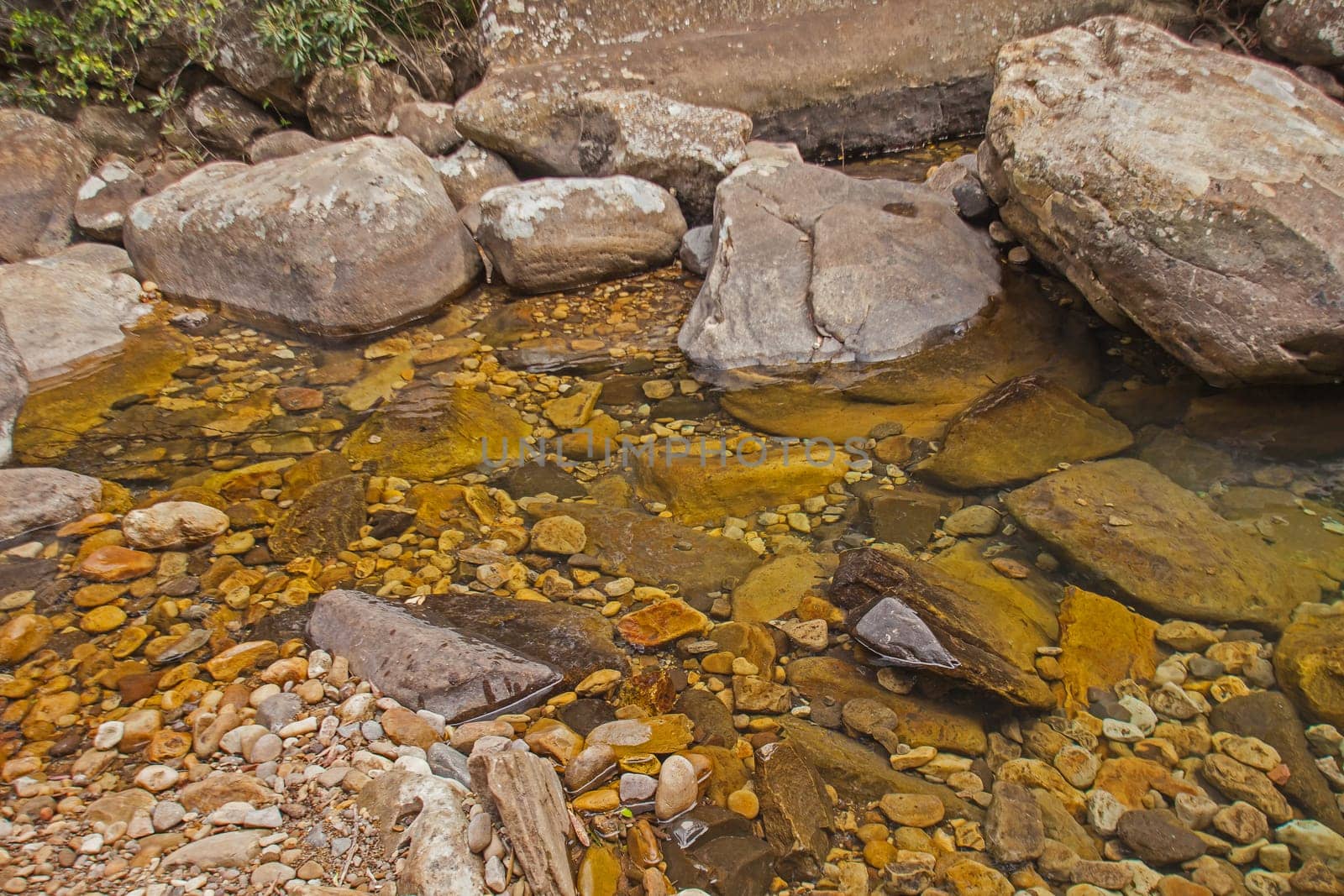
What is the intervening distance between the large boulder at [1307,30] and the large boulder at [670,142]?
3.73 metres

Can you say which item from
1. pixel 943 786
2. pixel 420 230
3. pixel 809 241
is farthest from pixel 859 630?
pixel 420 230

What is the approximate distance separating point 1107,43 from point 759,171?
6.80 feet

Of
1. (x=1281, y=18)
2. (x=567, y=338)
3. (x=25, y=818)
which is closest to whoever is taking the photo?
(x=25, y=818)

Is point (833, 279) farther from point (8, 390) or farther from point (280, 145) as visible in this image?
point (280, 145)

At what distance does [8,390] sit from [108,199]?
2.72 meters

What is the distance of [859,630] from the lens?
2.86m

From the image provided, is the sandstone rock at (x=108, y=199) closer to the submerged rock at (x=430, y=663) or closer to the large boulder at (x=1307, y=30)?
the submerged rock at (x=430, y=663)

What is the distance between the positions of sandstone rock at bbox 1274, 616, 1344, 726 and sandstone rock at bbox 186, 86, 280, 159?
779cm

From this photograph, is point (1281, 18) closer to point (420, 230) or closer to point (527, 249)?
point (527, 249)

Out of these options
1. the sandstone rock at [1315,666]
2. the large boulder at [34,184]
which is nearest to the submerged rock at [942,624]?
the sandstone rock at [1315,666]

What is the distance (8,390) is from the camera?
418 cm

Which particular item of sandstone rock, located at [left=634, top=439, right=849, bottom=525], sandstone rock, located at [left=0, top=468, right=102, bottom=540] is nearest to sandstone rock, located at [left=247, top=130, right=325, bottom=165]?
sandstone rock, located at [left=0, top=468, right=102, bottom=540]

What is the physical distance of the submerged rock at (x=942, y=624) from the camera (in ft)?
8.80

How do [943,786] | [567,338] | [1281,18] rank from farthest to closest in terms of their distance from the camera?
[1281,18] < [567,338] < [943,786]
